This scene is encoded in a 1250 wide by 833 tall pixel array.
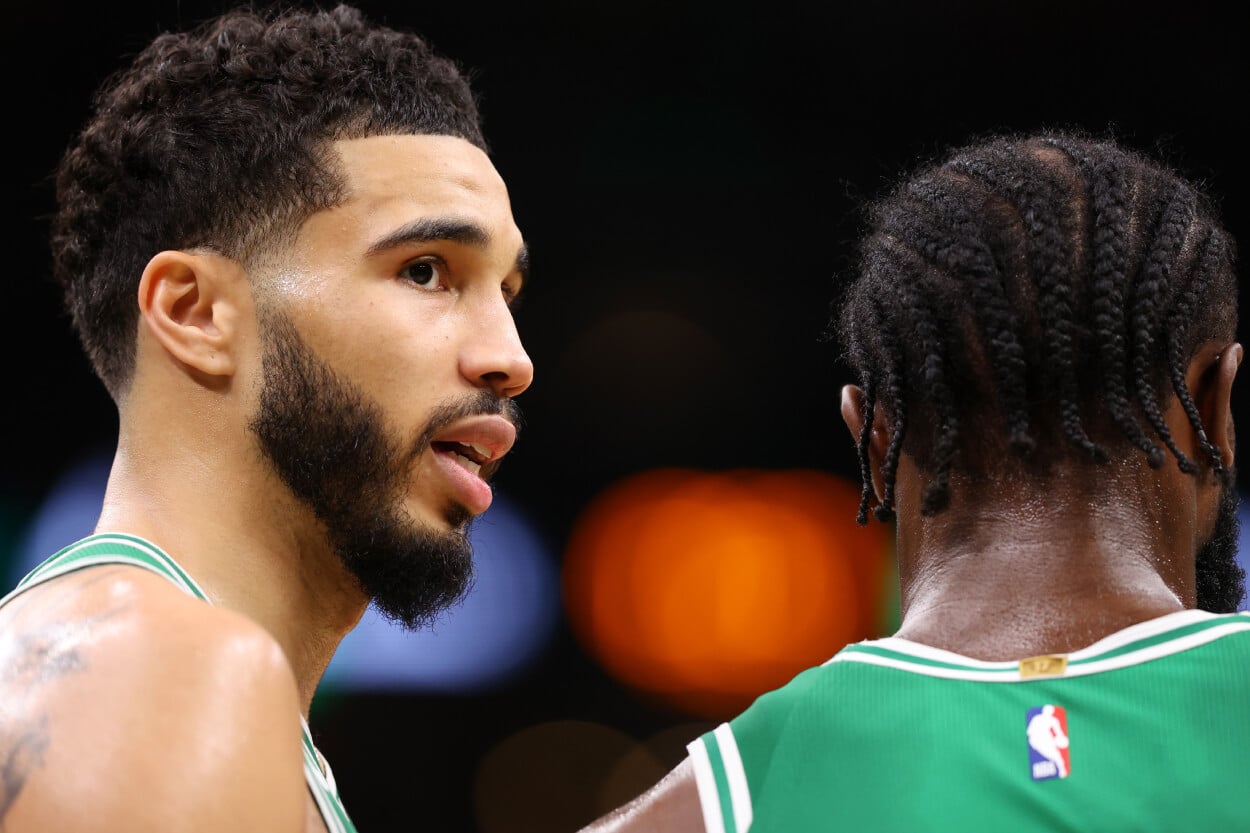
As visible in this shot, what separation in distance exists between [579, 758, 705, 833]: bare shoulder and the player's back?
0.30m

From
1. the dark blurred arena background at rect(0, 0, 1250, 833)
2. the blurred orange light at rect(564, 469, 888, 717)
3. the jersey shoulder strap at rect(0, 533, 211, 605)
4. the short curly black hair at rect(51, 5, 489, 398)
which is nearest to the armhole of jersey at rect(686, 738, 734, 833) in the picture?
the jersey shoulder strap at rect(0, 533, 211, 605)

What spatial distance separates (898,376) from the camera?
1382 mm

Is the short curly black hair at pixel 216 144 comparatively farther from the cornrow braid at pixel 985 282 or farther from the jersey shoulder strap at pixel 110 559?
the cornrow braid at pixel 985 282

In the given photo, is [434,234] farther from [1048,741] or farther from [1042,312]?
[1048,741]

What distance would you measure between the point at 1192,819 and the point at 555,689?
3491 millimetres

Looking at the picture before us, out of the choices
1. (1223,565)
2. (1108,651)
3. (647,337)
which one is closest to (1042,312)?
(1108,651)

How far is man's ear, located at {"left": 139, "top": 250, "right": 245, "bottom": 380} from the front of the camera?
172 centimetres

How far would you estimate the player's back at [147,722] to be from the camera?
1.17 m

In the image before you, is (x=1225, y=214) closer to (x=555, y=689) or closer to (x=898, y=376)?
(x=555, y=689)

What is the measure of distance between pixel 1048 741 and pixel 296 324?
3.36ft

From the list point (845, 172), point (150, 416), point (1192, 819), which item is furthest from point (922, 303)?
point (845, 172)

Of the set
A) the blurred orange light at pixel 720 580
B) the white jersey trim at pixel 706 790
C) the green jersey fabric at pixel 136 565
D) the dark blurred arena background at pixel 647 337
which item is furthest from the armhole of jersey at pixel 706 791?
the blurred orange light at pixel 720 580

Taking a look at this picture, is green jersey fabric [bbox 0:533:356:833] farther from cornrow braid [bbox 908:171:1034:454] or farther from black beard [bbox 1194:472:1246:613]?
black beard [bbox 1194:472:1246:613]

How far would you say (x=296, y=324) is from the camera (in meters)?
1.72
